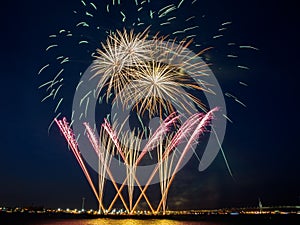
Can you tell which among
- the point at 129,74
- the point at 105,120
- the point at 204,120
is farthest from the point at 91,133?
the point at 204,120

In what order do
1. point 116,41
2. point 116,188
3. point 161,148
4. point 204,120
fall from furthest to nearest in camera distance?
point 116,188 → point 161,148 → point 204,120 → point 116,41

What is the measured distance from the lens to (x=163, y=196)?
39844 mm

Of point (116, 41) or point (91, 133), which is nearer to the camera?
point (116, 41)

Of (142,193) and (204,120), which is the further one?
(142,193)

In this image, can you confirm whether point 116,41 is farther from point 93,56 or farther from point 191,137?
point 191,137

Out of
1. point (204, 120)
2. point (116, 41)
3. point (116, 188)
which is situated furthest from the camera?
point (116, 188)

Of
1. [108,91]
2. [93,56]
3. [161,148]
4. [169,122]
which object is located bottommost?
[161,148]

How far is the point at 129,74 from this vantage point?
30.2 m

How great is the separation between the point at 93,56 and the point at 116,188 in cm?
1902

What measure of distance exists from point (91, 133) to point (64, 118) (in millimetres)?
4060

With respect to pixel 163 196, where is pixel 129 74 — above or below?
above

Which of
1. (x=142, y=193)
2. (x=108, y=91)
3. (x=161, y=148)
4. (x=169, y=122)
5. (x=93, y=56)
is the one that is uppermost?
(x=93, y=56)

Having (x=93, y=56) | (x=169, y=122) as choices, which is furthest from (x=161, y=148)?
(x=93, y=56)

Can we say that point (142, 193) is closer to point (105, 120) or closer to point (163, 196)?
point (163, 196)
